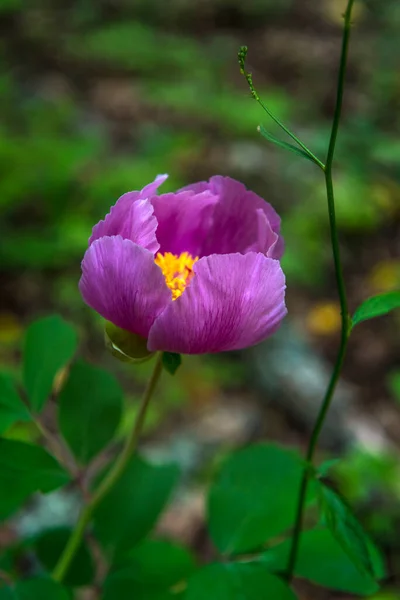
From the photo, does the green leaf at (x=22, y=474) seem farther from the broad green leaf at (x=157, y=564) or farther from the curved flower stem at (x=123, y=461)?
the broad green leaf at (x=157, y=564)

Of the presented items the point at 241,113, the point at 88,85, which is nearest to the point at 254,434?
the point at 241,113

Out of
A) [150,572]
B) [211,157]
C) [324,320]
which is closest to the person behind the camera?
[150,572]

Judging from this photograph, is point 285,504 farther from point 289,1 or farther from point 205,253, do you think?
point 289,1

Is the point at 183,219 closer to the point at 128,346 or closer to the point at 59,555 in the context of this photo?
the point at 128,346

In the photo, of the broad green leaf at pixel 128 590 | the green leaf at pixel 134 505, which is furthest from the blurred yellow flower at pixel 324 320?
the broad green leaf at pixel 128 590

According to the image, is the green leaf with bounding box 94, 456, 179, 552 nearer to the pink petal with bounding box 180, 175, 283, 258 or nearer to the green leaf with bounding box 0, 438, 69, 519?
the green leaf with bounding box 0, 438, 69, 519

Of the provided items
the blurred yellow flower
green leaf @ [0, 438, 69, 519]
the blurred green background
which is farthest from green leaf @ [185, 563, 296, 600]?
the blurred yellow flower

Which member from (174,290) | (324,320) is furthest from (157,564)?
(324,320)
